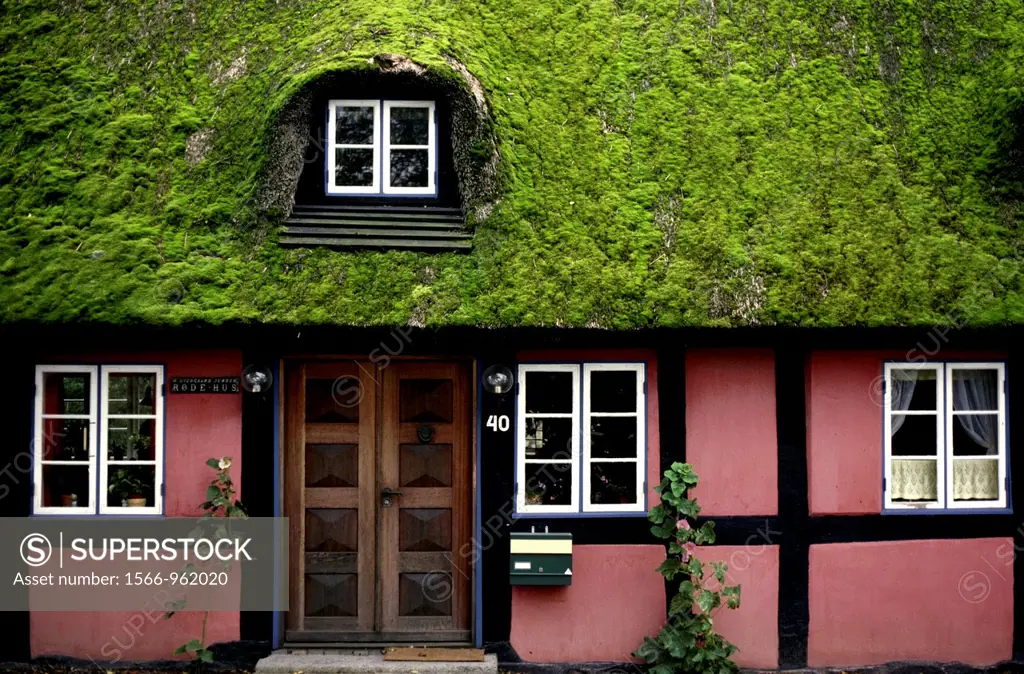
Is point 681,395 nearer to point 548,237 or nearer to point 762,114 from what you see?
point 548,237

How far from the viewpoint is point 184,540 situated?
7.26 meters

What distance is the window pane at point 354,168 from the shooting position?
7.59 meters

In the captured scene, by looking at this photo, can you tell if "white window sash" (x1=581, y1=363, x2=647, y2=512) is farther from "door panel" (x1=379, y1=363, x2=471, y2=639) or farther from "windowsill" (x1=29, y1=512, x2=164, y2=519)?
"windowsill" (x1=29, y1=512, x2=164, y2=519)

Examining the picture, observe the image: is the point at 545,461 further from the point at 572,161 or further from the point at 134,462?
the point at 134,462

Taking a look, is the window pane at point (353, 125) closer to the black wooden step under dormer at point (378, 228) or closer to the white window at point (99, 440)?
the black wooden step under dormer at point (378, 228)

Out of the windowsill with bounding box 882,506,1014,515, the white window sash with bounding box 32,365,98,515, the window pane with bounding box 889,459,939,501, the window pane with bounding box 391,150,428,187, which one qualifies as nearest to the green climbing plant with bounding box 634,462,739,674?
the windowsill with bounding box 882,506,1014,515

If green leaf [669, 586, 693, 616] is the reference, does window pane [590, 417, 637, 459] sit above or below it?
above

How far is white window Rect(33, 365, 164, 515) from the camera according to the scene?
24.1 feet

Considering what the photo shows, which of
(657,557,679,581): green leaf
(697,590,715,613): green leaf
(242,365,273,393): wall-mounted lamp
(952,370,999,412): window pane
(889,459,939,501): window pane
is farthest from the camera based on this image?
(952,370,999,412): window pane

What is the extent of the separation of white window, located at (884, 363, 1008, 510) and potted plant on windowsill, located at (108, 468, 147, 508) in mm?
6690

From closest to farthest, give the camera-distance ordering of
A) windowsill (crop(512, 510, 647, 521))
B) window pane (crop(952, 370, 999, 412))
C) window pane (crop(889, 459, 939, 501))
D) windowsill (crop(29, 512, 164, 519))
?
windowsill (crop(29, 512, 164, 519))
windowsill (crop(512, 510, 647, 521))
window pane (crop(889, 459, 939, 501))
window pane (crop(952, 370, 999, 412))

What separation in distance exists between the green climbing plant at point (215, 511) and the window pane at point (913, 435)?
588 cm

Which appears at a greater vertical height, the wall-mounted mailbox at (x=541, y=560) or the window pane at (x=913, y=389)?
the window pane at (x=913, y=389)

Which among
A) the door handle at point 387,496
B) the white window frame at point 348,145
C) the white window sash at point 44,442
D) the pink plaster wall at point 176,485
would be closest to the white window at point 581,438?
the door handle at point 387,496
